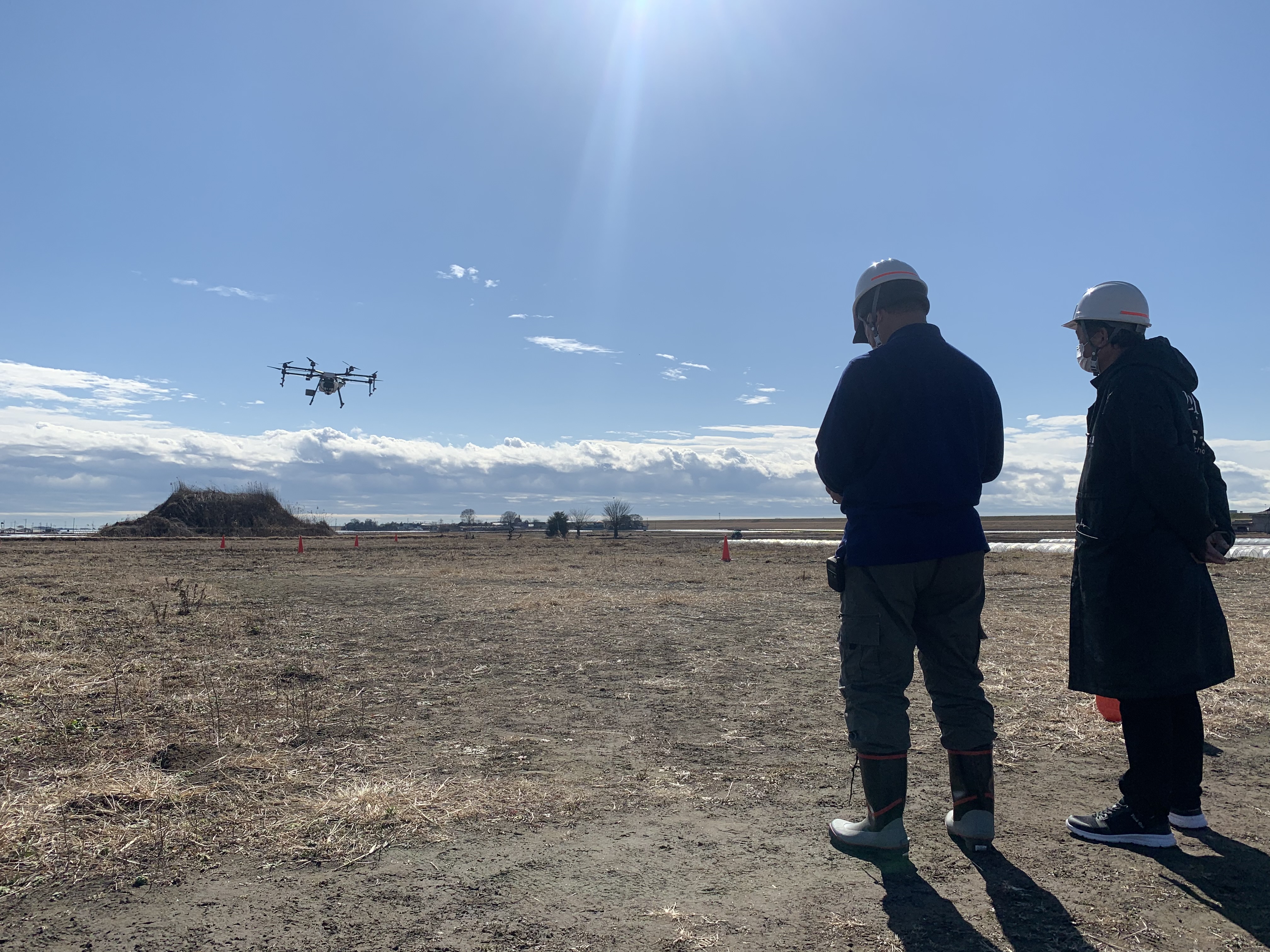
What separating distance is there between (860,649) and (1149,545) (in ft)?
3.87

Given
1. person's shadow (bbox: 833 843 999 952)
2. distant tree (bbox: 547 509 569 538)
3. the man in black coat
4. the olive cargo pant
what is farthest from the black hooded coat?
distant tree (bbox: 547 509 569 538)

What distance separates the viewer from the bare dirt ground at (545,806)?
7.32 ft

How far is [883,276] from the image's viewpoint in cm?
325

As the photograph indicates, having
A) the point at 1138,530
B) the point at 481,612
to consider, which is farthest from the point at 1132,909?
the point at 481,612

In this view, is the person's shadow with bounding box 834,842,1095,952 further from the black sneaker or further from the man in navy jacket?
the black sneaker

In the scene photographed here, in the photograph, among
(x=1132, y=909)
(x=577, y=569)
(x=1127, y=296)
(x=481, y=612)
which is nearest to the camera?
(x=1132, y=909)

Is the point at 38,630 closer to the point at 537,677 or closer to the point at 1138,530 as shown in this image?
the point at 537,677

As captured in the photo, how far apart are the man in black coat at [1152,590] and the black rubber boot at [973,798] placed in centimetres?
43

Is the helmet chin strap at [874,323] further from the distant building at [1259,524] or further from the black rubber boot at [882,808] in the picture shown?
the distant building at [1259,524]

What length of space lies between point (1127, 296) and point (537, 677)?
4679mm

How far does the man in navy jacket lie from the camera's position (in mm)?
2801

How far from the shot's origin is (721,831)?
2.95m

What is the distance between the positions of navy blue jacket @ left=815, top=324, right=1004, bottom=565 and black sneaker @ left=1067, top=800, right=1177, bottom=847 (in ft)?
3.52

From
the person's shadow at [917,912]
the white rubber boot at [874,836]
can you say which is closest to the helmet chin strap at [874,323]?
the white rubber boot at [874,836]
